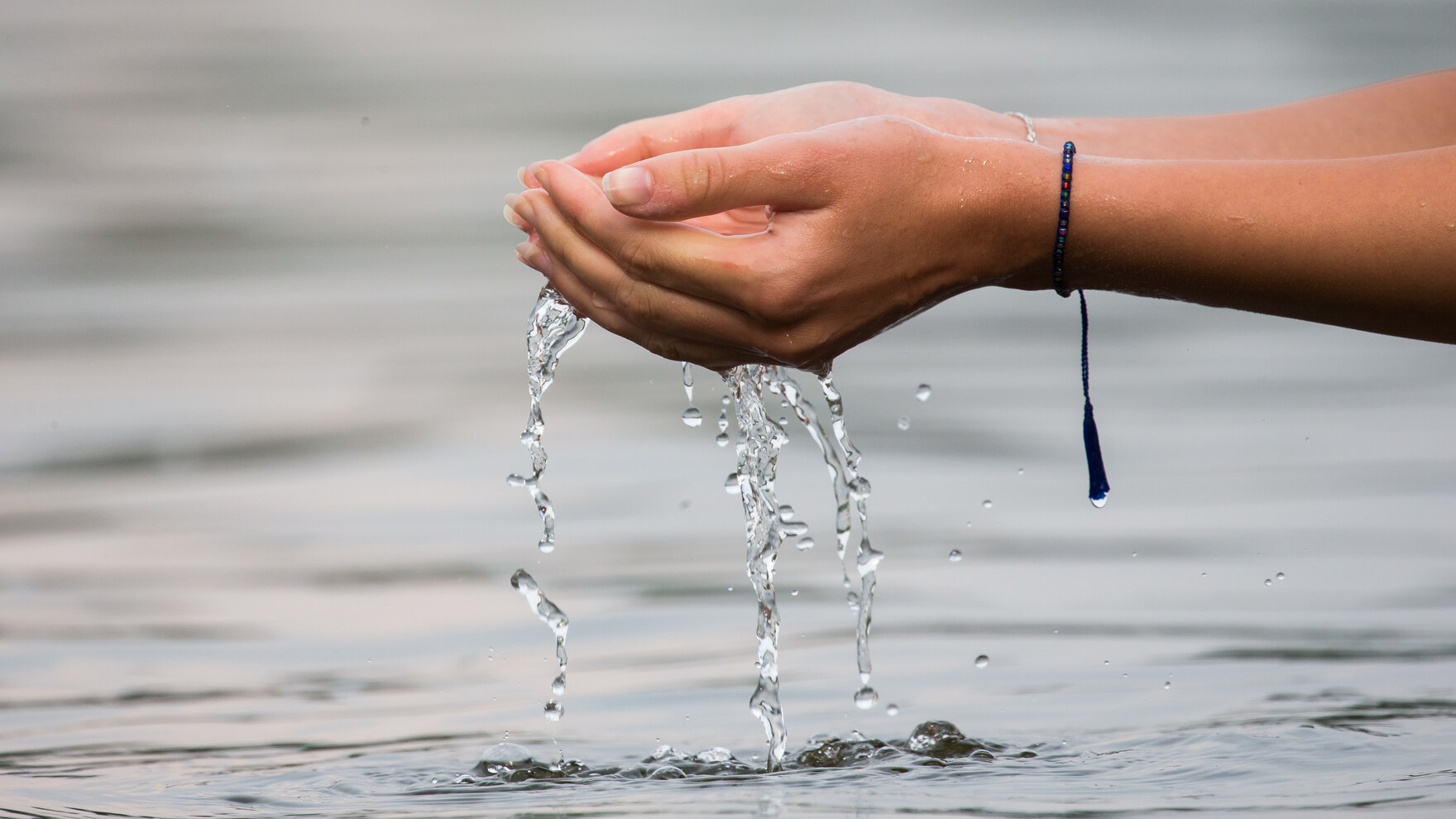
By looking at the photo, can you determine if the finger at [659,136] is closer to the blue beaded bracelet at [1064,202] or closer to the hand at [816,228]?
the hand at [816,228]

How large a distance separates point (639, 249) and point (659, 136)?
12.6 inches

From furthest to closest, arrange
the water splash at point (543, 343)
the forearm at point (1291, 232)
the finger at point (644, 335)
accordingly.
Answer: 1. the water splash at point (543, 343)
2. the finger at point (644, 335)
3. the forearm at point (1291, 232)

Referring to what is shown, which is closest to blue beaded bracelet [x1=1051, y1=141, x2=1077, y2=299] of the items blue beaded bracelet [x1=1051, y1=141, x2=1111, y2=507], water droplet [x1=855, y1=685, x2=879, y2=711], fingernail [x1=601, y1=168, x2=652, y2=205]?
blue beaded bracelet [x1=1051, y1=141, x2=1111, y2=507]

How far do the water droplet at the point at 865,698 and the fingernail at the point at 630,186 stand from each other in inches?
22.2

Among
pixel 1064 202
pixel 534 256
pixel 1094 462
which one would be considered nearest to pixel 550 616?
pixel 534 256

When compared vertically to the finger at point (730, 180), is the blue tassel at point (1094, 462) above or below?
below

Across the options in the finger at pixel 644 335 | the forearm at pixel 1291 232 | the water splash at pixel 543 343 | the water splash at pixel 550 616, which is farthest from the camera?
the water splash at pixel 550 616

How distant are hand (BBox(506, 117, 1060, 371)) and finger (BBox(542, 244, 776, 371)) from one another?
31mm

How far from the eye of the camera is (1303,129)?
4.38ft

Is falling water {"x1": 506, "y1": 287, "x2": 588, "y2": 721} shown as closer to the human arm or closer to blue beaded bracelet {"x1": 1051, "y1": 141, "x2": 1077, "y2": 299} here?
the human arm

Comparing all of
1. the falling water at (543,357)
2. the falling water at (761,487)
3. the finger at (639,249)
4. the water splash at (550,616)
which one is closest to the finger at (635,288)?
the finger at (639,249)

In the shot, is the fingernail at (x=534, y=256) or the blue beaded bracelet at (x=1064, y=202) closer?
the blue beaded bracelet at (x=1064, y=202)

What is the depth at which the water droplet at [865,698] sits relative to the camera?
1335mm

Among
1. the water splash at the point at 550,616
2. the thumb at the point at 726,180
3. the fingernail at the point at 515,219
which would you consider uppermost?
the fingernail at the point at 515,219
